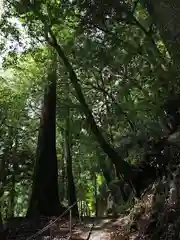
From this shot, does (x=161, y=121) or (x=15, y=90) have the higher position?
(x=15, y=90)

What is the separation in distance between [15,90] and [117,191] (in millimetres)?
8342

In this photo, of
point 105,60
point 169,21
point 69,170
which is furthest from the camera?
point 69,170

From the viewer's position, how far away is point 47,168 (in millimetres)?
13383

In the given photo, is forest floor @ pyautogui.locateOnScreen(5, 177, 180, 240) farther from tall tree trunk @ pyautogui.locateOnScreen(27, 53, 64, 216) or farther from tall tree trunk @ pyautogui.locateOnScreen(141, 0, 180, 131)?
tall tree trunk @ pyautogui.locateOnScreen(141, 0, 180, 131)

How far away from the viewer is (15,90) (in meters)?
18.9

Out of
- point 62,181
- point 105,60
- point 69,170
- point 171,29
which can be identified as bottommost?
point 69,170

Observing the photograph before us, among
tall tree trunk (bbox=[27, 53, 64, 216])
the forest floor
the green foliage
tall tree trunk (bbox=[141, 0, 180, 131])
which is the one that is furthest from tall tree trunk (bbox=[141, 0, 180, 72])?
tall tree trunk (bbox=[27, 53, 64, 216])

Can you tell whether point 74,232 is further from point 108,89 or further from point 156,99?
point 108,89

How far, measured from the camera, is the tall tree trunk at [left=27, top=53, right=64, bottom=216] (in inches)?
493

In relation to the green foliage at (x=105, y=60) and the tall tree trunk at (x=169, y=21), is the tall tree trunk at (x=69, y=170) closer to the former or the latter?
the green foliage at (x=105, y=60)

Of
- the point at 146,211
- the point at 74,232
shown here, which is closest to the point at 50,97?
the point at 74,232

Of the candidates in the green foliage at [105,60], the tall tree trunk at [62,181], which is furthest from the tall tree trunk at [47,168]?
the tall tree trunk at [62,181]

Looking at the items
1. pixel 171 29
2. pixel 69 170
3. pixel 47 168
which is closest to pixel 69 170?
pixel 69 170

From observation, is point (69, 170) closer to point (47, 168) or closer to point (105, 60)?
point (47, 168)
